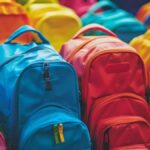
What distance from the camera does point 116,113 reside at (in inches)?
64.5

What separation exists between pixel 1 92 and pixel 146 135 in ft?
1.82

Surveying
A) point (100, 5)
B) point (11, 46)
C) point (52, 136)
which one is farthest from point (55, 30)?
point (52, 136)

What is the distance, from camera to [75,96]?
60.8 inches

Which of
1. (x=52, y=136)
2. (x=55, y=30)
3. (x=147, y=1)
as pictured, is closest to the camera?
(x=52, y=136)

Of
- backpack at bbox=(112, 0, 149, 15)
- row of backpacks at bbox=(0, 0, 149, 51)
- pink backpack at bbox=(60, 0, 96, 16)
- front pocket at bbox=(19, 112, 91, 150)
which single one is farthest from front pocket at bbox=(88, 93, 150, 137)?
backpack at bbox=(112, 0, 149, 15)

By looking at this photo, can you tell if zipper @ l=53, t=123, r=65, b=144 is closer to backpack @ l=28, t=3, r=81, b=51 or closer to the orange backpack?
backpack @ l=28, t=3, r=81, b=51

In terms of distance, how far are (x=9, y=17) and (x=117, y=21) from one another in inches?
23.8

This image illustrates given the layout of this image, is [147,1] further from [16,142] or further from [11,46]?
[16,142]

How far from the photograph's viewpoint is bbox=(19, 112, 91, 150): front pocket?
4.68 feet

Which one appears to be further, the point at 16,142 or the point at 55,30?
the point at 55,30

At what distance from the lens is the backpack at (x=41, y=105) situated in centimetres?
144

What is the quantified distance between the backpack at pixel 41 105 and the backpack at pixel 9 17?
579 mm

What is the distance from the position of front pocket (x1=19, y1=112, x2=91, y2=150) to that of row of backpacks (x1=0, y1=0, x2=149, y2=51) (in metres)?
0.68

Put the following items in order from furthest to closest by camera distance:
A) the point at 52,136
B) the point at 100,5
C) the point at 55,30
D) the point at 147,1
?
the point at 147,1, the point at 100,5, the point at 55,30, the point at 52,136
